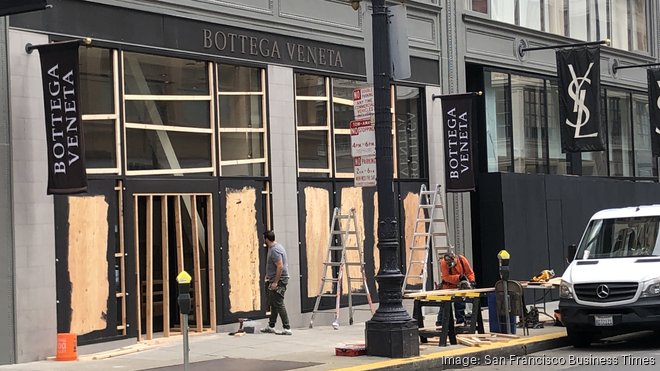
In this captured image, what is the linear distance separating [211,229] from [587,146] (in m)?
9.83

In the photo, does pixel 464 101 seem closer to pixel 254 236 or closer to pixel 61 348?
pixel 254 236

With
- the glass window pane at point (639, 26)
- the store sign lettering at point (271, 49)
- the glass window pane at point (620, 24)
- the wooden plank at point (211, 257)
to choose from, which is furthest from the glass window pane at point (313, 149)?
the glass window pane at point (639, 26)

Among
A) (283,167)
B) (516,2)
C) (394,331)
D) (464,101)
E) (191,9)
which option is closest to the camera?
(394,331)

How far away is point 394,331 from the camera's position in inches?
525

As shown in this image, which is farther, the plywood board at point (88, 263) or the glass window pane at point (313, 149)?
the glass window pane at point (313, 149)

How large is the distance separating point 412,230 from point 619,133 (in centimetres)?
1034

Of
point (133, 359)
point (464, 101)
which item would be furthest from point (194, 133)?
point (464, 101)

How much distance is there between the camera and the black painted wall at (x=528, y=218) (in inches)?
881

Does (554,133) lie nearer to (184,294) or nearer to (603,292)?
(603,292)

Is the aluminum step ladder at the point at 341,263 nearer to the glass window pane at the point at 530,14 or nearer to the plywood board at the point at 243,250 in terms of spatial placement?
the plywood board at the point at 243,250

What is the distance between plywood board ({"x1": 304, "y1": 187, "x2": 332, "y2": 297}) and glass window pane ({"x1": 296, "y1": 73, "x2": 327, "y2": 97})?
1.79 metres

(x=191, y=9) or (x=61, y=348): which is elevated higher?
(x=191, y=9)

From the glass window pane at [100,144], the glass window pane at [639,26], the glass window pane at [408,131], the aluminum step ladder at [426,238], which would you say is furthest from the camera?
the glass window pane at [639,26]

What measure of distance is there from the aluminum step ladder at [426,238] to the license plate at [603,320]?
5258 millimetres
